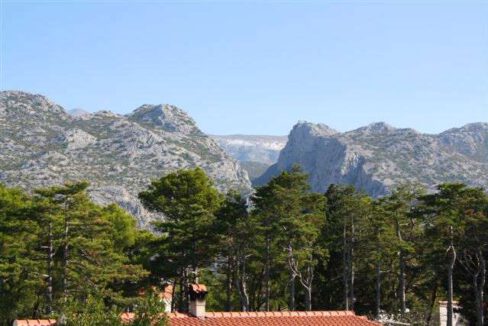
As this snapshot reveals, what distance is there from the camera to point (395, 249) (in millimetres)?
43906

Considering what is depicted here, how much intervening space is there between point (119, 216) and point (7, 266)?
17659 millimetres

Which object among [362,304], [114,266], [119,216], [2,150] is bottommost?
[362,304]

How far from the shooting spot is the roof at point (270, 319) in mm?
24656

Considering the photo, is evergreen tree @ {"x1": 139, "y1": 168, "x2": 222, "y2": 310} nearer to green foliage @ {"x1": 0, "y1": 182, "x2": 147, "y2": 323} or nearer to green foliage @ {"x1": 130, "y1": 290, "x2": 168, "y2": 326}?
green foliage @ {"x1": 0, "y1": 182, "x2": 147, "y2": 323}

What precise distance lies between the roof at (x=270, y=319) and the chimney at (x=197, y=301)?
0.26 metres

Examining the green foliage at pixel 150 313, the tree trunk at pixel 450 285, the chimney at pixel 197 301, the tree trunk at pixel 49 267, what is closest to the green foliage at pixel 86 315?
the green foliage at pixel 150 313

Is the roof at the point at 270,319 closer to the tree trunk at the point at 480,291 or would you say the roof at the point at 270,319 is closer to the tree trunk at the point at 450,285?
the tree trunk at the point at 450,285

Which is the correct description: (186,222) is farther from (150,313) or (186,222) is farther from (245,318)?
(150,313)

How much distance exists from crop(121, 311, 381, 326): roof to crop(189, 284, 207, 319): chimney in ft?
0.87

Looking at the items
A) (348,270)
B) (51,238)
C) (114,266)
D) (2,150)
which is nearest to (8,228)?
(51,238)

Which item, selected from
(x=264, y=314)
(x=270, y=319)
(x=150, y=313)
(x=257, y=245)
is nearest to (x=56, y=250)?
(x=257, y=245)

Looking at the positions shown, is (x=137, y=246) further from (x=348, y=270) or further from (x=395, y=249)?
(x=395, y=249)

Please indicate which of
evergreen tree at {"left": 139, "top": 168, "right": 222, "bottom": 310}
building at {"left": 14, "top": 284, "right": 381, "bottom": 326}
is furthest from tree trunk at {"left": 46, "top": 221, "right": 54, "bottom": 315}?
building at {"left": 14, "top": 284, "right": 381, "bottom": 326}

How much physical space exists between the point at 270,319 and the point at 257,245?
16.2 meters
